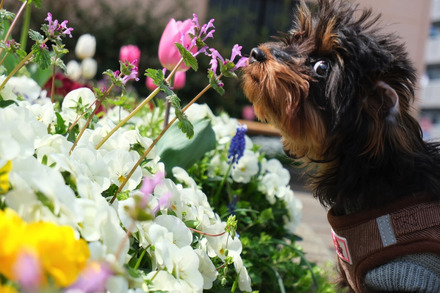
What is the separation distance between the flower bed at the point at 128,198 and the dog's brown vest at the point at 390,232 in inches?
17.5

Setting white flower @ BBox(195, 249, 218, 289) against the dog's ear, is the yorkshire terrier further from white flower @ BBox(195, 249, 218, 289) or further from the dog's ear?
white flower @ BBox(195, 249, 218, 289)

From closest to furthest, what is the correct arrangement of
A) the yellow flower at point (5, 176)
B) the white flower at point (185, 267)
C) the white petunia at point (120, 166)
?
the yellow flower at point (5, 176) < the white flower at point (185, 267) < the white petunia at point (120, 166)

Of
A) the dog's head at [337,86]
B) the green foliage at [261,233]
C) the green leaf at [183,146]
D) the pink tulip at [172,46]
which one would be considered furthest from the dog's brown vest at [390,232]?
the pink tulip at [172,46]

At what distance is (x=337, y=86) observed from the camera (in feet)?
5.90

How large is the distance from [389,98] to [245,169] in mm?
949

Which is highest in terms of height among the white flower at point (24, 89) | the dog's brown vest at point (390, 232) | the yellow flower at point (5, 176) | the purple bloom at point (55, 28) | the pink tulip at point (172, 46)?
the purple bloom at point (55, 28)

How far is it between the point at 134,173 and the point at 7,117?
479 millimetres

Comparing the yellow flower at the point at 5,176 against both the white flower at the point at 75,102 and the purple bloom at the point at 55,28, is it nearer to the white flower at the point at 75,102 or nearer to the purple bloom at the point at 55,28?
the purple bloom at the point at 55,28

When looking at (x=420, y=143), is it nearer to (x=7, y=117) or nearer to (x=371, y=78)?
(x=371, y=78)

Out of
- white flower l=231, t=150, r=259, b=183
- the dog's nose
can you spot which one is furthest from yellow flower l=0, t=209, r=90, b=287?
white flower l=231, t=150, r=259, b=183

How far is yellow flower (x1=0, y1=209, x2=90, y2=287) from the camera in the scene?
1.95 ft

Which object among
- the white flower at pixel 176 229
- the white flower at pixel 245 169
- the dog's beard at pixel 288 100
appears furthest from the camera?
the white flower at pixel 245 169

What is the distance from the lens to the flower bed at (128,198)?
2.10 ft

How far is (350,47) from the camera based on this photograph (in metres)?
1.82
